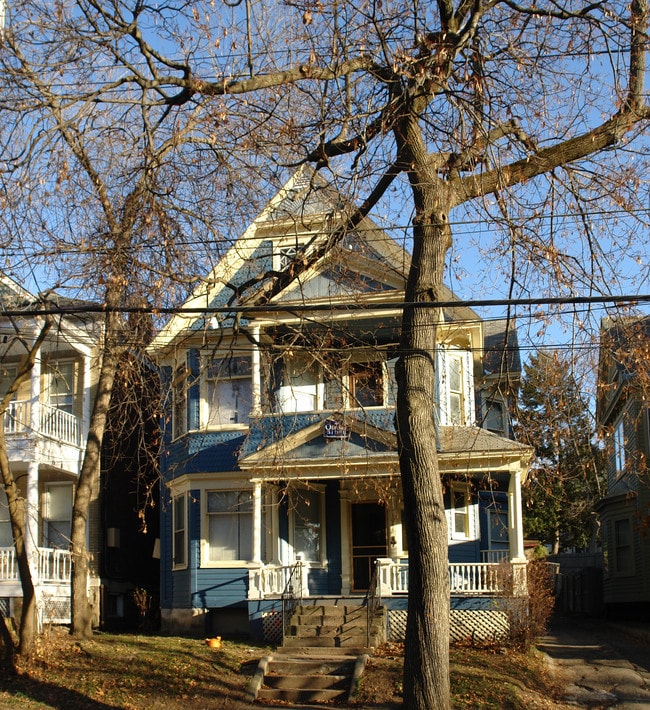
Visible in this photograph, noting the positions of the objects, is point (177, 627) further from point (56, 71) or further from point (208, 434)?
point (56, 71)

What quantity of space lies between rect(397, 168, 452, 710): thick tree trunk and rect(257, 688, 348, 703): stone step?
4603 millimetres

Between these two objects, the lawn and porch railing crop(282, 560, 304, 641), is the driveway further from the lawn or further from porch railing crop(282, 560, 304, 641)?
porch railing crop(282, 560, 304, 641)

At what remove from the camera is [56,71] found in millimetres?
11258

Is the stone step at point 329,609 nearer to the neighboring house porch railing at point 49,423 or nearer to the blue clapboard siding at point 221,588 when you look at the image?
the blue clapboard siding at point 221,588

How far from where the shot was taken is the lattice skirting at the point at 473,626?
59.7 ft

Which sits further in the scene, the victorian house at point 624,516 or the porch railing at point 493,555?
the victorian house at point 624,516

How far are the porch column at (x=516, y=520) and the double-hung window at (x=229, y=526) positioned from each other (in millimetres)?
5854

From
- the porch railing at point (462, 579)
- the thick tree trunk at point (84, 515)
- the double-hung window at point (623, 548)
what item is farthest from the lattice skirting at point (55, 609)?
the double-hung window at point (623, 548)

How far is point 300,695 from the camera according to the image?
14.6 metres

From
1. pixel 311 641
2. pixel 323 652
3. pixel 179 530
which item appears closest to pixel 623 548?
pixel 179 530

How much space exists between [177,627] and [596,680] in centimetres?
1000

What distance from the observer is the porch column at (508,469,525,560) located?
19.4 meters

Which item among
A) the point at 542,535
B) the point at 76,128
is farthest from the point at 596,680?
the point at 542,535

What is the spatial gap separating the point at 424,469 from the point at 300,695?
5.70m
